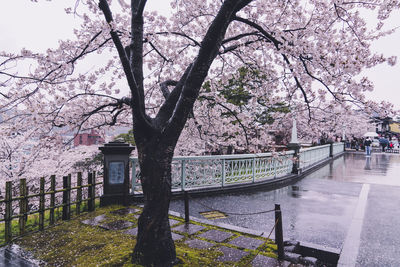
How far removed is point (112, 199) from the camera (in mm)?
7816

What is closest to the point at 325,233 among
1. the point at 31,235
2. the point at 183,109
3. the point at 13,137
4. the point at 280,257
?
the point at 280,257

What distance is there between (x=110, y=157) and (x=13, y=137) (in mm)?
9914

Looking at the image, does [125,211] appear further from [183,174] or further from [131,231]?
[183,174]

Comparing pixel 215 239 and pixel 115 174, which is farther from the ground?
pixel 115 174

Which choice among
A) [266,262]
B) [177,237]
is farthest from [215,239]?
[266,262]

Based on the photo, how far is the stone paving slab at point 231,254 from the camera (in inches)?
168

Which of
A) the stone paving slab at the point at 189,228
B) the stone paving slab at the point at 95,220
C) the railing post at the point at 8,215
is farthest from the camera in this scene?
the stone paving slab at the point at 95,220

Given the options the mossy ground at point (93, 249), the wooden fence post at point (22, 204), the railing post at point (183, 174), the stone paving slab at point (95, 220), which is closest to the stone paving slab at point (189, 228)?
the mossy ground at point (93, 249)

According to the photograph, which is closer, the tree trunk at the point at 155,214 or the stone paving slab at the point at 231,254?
the tree trunk at the point at 155,214

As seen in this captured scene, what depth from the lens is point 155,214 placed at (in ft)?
12.9

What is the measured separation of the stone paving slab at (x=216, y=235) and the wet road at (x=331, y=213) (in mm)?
641

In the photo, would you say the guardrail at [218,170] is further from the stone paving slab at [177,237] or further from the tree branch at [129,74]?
the tree branch at [129,74]

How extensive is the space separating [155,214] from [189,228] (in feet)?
7.08

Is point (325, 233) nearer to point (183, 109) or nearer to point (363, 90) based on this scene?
point (363, 90)
